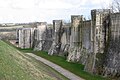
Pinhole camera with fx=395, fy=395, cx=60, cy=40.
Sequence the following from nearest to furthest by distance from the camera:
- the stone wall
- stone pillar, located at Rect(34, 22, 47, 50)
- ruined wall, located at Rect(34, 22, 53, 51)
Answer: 1. ruined wall, located at Rect(34, 22, 53, 51)
2. stone pillar, located at Rect(34, 22, 47, 50)
3. the stone wall

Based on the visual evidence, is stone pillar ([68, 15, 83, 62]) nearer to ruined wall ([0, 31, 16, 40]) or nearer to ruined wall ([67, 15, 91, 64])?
ruined wall ([67, 15, 91, 64])

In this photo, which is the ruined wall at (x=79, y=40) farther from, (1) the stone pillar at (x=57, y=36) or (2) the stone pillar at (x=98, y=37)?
(1) the stone pillar at (x=57, y=36)

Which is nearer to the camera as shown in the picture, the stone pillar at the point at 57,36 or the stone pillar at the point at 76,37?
the stone pillar at the point at 76,37

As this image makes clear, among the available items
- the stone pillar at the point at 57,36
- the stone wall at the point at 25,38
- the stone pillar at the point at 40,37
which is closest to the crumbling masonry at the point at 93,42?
the stone pillar at the point at 57,36

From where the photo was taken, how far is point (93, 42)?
34.8 metres

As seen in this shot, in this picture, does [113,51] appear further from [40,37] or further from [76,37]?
[40,37]

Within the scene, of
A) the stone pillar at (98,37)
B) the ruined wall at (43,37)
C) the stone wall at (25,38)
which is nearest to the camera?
the stone pillar at (98,37)

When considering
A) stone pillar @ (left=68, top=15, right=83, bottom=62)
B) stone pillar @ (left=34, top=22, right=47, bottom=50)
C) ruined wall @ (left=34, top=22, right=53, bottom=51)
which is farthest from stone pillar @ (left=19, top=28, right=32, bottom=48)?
stone pillar @ (left=68, top=15, right=83, bottom=62)

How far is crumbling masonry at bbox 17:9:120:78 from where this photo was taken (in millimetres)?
31508

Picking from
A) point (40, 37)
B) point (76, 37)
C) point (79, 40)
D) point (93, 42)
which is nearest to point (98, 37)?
point (93, 42)

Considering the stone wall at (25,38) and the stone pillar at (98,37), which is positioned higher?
the stone pillar at (98,37)

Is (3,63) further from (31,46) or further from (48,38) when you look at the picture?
(31,46)

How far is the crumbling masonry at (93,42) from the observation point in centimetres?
3151

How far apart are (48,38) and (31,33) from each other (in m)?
11.6
